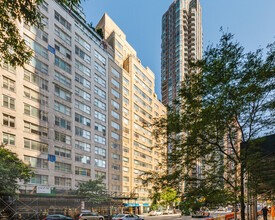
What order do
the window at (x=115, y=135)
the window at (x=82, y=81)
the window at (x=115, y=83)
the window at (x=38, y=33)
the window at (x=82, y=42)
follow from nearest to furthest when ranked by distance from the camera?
the window at (x=38, y=33) < the window at (x=82, y=81) < the window at (x=82, y=42) < the window at (x=115, y=135) < the window at (x=115, y=83)

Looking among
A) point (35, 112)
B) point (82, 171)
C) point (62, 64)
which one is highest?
point (62, 64)

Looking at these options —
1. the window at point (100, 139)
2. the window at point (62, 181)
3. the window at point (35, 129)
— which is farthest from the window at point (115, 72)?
the window at point (62, 181)

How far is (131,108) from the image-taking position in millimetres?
82000

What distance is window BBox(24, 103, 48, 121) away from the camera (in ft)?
149

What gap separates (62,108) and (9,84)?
1267 cm

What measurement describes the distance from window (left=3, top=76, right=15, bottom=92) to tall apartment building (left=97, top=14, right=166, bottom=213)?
36825 mm

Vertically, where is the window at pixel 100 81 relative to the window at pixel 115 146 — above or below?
above

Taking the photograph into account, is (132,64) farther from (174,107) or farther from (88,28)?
(174,107)

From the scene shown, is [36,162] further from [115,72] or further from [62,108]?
[115,72]

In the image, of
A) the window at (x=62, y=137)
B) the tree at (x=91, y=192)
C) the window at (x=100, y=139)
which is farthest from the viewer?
the window at (x=100, y=139)

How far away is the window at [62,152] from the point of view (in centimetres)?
5027

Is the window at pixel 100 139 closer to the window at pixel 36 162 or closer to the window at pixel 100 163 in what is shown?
the window at pixel 100 163

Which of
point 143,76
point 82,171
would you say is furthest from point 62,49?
point 143,76

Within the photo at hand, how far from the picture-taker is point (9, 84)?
4291 centimetres
